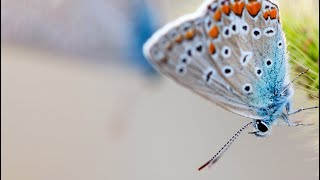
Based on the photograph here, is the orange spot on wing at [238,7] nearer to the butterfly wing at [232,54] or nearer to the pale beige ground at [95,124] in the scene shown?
the butterfly wing at [232,54]

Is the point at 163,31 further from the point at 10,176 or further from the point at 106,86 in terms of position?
the point at 106,86

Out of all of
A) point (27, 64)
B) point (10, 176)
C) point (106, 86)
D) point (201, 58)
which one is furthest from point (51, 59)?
point (201, 58)

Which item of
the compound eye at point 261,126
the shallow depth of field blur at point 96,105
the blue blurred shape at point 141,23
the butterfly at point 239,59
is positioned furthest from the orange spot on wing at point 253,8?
the blue blurred shape at point 141,23

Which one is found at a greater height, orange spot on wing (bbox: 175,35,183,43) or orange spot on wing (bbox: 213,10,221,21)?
orange spot on wing (bbox: 213,10,221,21)

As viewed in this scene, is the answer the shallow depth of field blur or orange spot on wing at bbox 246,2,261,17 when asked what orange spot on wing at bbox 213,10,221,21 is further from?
the shallow depth of field blur

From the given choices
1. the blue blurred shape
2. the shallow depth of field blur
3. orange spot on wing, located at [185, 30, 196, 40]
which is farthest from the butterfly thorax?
the blue blurred shape

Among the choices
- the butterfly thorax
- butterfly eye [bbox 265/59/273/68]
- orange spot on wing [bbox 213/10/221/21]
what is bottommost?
the butterfly thorax

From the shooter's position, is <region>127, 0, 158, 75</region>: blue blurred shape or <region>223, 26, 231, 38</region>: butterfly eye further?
<region>127, 0, 158, 75</region>: blue blurred shape
